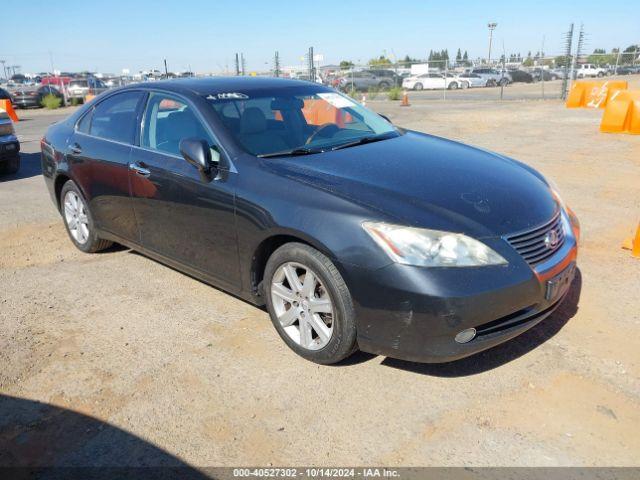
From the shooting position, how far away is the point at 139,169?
422 centimetres

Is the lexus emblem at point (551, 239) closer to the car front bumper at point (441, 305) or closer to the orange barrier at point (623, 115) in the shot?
the car front bumper at point (441, 305)

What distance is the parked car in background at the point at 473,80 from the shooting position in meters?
37.3

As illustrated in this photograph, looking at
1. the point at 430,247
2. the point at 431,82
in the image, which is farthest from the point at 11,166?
the point at 431,82

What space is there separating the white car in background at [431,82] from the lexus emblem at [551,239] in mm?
36134

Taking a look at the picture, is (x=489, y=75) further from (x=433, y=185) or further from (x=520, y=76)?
(x=433, y=185)

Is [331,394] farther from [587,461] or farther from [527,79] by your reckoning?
[527,79]

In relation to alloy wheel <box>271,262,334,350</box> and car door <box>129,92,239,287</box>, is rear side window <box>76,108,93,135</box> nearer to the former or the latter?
car door <box>129,92,239,287</box>

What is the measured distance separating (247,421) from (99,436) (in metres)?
0.73

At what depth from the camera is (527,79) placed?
42938mm

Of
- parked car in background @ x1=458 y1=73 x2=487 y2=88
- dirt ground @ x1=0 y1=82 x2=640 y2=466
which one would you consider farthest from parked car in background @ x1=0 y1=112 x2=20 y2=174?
parked car in background @ x1=458 y1=73 x2=487 y2=88

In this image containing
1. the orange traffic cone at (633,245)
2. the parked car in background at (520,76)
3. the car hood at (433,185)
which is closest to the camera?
the car hood at (433,185)

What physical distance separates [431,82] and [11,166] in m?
32.2

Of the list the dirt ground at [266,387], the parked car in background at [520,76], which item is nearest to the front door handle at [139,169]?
the dirt ground at [266,387]

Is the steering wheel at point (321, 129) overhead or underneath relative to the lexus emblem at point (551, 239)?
overhead
